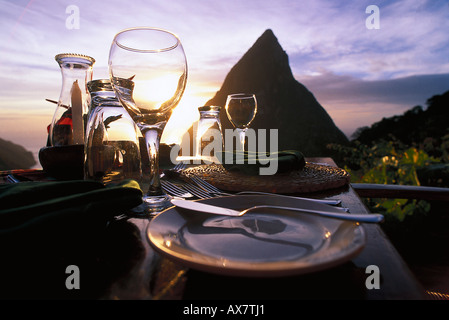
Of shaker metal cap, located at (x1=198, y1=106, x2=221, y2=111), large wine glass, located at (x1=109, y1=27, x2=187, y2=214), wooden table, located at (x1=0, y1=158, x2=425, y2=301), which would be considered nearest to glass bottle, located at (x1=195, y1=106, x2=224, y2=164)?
shaker metal cap, located at (x1=198, y1=106, x2=221, y2=111)

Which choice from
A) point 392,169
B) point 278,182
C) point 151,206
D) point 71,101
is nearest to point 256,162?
point 278,182

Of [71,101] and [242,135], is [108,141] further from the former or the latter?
[242,135]

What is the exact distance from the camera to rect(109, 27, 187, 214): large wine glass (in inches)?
21.0

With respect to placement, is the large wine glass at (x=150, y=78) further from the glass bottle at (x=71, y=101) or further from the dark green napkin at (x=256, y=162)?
the glass bottle at (x=71, y=101)

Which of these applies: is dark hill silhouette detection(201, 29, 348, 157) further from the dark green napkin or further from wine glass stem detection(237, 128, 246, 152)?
the dark green napkin

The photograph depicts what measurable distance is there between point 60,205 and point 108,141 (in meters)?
0.31

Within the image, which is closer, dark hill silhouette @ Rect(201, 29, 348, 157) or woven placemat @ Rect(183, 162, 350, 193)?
woven placemat @ Rect(183, 162, 350, 193)

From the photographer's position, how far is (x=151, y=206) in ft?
1.67

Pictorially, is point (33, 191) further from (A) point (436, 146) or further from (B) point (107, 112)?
(A) point (436, 146)

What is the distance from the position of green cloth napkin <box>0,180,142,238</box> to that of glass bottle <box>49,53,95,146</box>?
52 cm

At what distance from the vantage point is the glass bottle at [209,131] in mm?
1372

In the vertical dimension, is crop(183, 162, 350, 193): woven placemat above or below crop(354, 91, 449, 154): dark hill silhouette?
below

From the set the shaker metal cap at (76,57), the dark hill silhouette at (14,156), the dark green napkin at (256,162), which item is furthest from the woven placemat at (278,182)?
the dark hill silhouette at (14,156)
